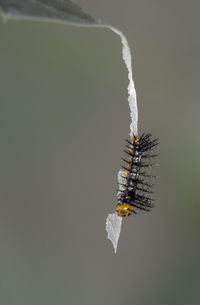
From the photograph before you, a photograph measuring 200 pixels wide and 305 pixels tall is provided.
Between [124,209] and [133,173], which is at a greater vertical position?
[133,173]

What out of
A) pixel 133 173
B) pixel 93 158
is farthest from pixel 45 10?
pixel 93 158

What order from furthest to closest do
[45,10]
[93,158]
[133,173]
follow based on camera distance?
1. [93,158]
2. [133,173]
3. [45,10]

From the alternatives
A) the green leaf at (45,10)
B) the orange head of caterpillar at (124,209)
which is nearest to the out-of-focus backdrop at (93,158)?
Answer: the orange head of caterpillar at (124,209)

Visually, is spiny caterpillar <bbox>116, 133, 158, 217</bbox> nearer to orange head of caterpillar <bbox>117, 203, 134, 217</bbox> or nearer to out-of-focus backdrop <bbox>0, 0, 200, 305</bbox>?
orange head of caterpillar <bbox>117, 203, 134, 217</bbox>

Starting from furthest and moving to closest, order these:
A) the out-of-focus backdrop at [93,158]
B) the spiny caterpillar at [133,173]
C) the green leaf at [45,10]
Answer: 1. the out-of-focus backdrop at [93,158]
2. the spiny caterpillar at [133,173]
3. the green leaf at [45,10]

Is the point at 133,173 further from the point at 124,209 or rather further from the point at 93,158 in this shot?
the point at 93,158

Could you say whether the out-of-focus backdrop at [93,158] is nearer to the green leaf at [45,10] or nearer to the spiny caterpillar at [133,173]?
the spiny caterpillar at [133,173]
